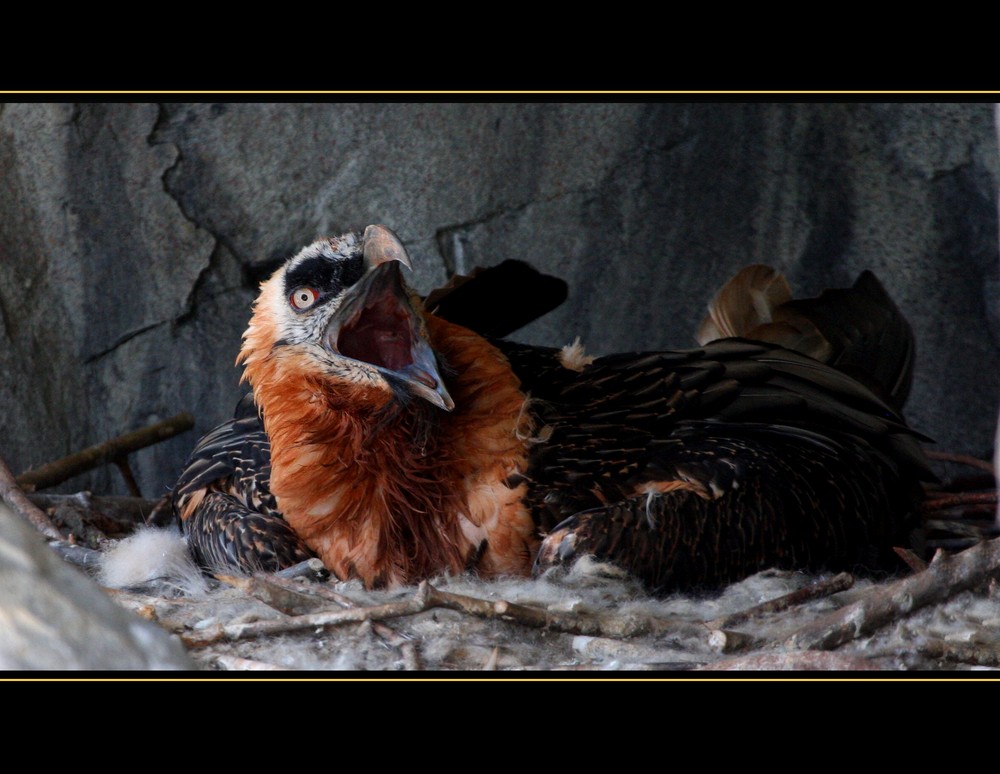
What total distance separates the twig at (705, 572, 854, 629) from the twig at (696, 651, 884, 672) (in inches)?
11.4

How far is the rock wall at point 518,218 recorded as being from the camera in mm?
4012

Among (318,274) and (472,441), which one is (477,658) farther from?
(318,274)

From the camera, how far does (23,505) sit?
296cm

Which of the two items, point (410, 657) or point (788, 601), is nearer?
point (410, 657)

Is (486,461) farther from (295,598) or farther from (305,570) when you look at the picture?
(295,598)

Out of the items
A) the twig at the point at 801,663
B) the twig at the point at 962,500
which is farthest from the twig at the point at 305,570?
the twig at the point at 962,500

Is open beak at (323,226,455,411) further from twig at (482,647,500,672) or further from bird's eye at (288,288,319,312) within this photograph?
twig at (482,647,500,672)

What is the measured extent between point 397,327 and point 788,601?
1.10 meters

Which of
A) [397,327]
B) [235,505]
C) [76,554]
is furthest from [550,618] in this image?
[76,554]

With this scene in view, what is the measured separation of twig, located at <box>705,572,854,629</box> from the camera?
216 centimetres

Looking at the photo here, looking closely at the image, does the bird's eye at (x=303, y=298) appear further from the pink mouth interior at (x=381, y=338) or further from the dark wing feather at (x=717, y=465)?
the dark wing feather at (x=717, y=465)

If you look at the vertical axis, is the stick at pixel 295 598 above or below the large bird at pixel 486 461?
below

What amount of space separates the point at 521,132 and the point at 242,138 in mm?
1036

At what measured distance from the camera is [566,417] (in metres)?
2.77
